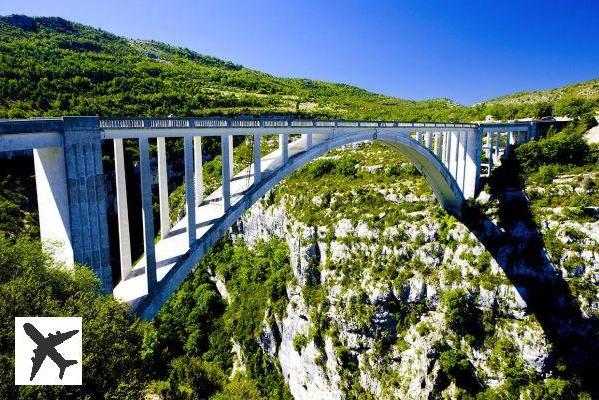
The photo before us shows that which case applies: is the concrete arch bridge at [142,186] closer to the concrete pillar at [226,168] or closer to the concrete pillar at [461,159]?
the concrete pillar at [226,168]

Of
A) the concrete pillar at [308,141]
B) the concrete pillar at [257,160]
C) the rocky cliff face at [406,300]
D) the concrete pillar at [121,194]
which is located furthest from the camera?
the rocky cliff face at [406,300]

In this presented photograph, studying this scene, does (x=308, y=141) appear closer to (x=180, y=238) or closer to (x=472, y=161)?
(x=180, y=238)

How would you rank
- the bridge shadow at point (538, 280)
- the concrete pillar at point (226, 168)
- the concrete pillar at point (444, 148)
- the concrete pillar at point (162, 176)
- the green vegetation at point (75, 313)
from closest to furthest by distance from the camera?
1. the green vegetation at point (75, 313)
2. the concrete pillar at point (162, 176)
3. the concrete pillar at point (226, 168)
4. the bridge shadow at point (538, 280)
5. the concrete pillar at point (444, 148)

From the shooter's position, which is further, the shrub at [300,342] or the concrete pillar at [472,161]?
the concrete pillar at [472,161]

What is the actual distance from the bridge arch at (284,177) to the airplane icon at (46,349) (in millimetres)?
2973

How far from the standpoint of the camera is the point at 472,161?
107ft

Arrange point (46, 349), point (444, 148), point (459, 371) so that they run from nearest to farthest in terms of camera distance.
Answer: point (46, 349)
point (459, 371)
point (444, 148)

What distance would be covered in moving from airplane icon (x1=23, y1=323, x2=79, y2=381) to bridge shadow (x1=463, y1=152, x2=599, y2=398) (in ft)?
92.8

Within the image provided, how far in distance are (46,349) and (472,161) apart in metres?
32.3

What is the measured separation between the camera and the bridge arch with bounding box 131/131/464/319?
12.0 meters

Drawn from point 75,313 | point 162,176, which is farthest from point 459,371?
point 75,313

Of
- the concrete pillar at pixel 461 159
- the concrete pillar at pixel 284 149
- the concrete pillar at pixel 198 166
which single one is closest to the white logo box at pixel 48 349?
the concrete pillar at pixel 198 166

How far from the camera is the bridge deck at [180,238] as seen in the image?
A: 11891 mm

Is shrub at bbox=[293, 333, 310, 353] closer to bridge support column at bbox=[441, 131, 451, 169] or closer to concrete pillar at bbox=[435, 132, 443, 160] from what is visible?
concrete pillar at bbox=[435, 132, 443, 160]
